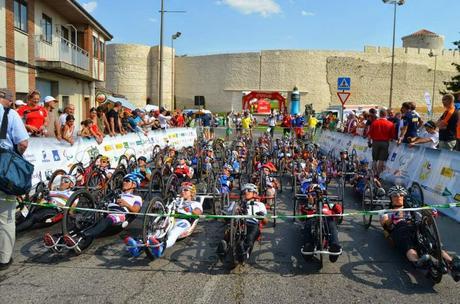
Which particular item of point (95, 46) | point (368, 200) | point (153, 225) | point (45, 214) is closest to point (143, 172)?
point (45, 214)

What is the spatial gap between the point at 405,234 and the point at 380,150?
→ 5.86 metres

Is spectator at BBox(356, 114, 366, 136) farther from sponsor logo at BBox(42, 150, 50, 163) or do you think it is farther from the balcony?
the balcony

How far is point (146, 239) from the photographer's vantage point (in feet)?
16.3

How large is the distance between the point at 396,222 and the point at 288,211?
264cm

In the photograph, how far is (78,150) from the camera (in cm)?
994

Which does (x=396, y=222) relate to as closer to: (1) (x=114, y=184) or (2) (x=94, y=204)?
(2) (x=94, y=204)

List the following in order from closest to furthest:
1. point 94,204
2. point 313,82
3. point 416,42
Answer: point 94,204, point 313,82, point 416,42

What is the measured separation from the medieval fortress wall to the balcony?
3944 centimetres

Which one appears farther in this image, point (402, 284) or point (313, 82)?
point (313, 82)

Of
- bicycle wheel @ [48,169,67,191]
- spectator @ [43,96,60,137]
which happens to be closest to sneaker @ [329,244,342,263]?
bicycle wheel @ [48,169,67,191]

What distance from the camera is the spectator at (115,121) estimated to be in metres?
12.3

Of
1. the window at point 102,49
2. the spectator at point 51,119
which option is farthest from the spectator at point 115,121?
the window at point 102,49

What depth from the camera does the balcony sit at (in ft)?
60.1

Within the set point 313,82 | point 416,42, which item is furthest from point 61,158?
point 416,42
